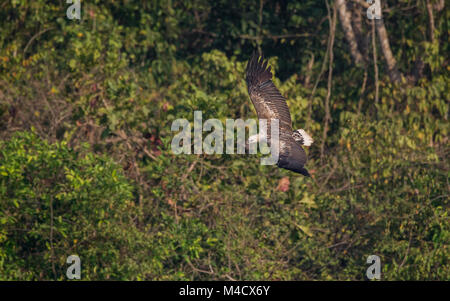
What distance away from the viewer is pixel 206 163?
10.5 m

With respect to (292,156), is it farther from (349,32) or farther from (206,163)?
(349,32)

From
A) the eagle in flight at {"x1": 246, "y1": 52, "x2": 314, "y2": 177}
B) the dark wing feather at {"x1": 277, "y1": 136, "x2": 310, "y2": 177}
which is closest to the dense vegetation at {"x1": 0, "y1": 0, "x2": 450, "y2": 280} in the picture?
the eagle in flight at {"x1": 246, "y1": 52, "x2": 314, "y2": 177}

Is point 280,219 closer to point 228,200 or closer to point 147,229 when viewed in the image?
point 228,200

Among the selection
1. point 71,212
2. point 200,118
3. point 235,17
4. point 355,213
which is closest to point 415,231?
point 355,213

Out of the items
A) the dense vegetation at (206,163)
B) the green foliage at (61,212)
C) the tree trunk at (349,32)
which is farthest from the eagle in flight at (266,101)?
the tree trunk at (349,32)

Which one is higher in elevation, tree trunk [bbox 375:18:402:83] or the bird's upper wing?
tree trunk [bbox 375:18:402:83]

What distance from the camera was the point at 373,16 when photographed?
12.0 meters

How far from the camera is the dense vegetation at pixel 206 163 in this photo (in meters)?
10.0

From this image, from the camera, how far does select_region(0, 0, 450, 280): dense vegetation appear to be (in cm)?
1004

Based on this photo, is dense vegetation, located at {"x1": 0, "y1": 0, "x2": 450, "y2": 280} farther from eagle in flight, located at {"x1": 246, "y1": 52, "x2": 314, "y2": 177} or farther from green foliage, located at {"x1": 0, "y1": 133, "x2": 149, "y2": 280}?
eagle in flight, located at {"x1": 246, "y1": 52, "x2": 314, "y2": 177}

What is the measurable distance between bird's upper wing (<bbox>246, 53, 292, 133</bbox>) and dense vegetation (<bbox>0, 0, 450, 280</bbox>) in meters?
1.17

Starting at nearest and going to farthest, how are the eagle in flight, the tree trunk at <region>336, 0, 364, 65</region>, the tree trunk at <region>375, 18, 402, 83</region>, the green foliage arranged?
1. the eagle in flight
2. the green foliage
3. the tree trunk at <region>375, 18, 402, 83</region>
4. the tree trunk at <region>336, 0, 364, 65</region>

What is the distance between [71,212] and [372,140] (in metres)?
3.54

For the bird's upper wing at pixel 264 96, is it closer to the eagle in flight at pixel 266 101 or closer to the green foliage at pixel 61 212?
the eagle in flight at pixel 266 101
